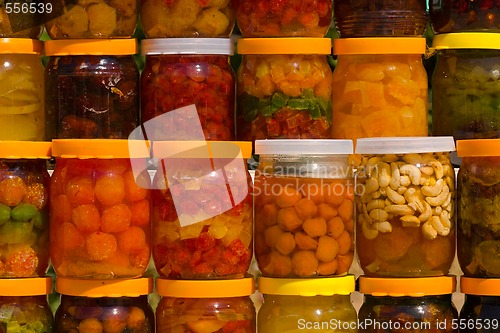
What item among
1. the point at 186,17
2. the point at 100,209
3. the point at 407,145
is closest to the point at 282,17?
the point at 186,17

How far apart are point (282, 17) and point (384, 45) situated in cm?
18

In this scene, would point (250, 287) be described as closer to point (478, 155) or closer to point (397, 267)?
point (397, 267)

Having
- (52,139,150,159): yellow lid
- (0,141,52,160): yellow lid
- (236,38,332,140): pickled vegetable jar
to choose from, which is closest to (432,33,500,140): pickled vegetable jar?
(236,38,332,140): pickled vegetable jar

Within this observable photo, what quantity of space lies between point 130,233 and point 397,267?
44cm

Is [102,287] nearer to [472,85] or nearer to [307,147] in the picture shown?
[307,147]

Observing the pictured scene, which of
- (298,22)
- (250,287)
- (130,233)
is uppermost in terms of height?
(298,22)

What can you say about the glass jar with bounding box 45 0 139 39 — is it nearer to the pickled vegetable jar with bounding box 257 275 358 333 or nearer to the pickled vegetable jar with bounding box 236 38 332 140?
the pickled vegetable jar with bounding box 236 38 332 140

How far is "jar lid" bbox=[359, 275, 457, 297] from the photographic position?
1.54 m

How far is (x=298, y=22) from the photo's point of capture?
5.26 feet

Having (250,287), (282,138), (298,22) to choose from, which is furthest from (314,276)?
(298,22)

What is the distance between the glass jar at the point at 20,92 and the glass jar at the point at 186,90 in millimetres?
183

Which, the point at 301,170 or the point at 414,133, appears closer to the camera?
the point at 301,170

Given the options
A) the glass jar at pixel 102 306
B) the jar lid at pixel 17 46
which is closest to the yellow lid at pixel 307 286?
the glass jar at pixel 102 306

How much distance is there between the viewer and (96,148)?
148cm
